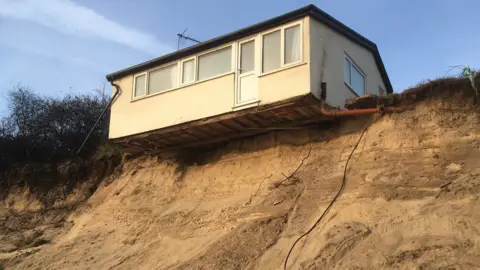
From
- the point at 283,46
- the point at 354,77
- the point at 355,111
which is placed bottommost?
the point at 355,111

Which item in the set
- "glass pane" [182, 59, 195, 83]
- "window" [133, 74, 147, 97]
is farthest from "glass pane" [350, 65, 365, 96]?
"window" [133, 74, 147, 97]

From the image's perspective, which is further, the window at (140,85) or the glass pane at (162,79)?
the window at (140,85)

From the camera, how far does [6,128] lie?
950 inches

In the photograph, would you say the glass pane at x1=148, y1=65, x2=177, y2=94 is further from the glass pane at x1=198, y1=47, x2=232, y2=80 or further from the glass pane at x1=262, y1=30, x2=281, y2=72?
the glass pane at x1=262, y1=30, x2=281, y2=72

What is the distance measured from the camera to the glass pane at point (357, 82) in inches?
Result: 656

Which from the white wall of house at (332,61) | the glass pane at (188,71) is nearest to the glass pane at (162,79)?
the glass pane at (188,71)

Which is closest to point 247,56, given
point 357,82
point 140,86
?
point 357,82

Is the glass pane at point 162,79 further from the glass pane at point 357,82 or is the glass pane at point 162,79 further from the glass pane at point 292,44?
the glass pane at point 357,82

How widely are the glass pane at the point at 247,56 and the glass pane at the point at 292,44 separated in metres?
1.09

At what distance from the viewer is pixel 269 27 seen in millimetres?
15523

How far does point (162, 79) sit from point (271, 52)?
405 cm

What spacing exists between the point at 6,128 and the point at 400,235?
60.4 ft

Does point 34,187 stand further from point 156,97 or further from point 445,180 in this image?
point 445,180

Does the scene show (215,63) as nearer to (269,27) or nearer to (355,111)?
(269,27)
